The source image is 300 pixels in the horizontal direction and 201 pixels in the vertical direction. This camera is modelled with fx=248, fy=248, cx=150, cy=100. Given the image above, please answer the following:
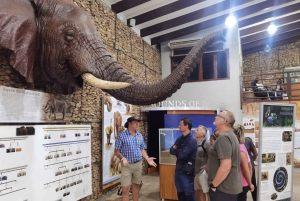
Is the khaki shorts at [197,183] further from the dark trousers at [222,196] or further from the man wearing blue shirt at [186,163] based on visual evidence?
the dark trousers at [222,196]

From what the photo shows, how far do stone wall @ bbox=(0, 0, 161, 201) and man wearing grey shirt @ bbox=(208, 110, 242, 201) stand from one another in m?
2.12

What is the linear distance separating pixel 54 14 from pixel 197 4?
5335mm

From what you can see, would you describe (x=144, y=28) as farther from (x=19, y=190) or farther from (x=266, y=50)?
(x=266, y=50)

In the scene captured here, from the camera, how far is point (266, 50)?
12.1m

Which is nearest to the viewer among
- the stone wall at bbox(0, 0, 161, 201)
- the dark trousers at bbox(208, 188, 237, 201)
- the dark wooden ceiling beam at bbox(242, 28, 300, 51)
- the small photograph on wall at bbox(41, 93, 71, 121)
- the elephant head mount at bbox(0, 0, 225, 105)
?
the elephant head mount at bbox(0, 0, 225, 105)

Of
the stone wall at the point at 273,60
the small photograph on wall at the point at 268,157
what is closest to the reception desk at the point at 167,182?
the small photograph on wall at the point at 268,157

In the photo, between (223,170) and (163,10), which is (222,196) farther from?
(163,10)

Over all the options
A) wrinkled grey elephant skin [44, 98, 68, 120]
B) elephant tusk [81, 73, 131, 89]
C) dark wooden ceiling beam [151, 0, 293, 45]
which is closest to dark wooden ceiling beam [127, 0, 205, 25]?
dark wooden ceiling beam [151, 0, 293, 45]

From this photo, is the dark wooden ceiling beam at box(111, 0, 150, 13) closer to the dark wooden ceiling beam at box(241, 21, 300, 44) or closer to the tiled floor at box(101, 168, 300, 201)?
the tiled floor at box(101, 168, 300, 201)

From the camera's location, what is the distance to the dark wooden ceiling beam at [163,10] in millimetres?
6336

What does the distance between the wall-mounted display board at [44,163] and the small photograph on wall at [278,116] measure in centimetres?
269

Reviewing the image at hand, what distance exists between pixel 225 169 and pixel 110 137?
2.93 metres

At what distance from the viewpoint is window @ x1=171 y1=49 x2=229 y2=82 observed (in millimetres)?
8891

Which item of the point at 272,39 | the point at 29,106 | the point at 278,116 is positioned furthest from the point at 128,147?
the point at 272,39
